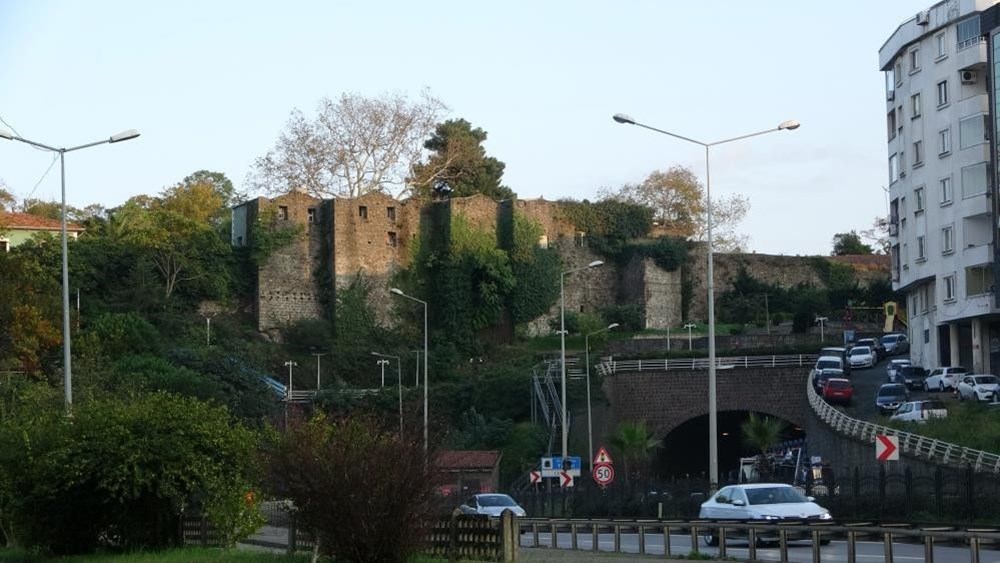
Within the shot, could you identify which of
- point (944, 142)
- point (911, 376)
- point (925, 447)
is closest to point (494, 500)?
point (925, 447)

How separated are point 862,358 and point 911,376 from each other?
8.63 m

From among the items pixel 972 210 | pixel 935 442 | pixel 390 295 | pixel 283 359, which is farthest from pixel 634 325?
pixel 935 442

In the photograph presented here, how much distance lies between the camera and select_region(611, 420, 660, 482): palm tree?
219 ft

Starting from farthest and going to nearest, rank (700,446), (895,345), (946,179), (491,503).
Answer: (895,345), (700,446), (946,179), (491,503)

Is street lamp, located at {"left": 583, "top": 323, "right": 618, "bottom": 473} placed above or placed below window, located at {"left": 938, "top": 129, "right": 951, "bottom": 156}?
below

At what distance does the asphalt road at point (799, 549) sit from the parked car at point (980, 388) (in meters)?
25.8

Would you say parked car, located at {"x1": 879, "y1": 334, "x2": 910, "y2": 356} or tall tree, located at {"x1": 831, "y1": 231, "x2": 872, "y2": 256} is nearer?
→ parked car, located at {"x1": 879, "y1": 334, "x2": 910, "y2": 356}

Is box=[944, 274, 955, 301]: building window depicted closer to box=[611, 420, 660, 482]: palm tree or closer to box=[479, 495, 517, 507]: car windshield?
box=[611, 420, 660, 482]: palm tree

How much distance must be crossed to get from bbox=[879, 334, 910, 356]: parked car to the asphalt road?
46707 mm

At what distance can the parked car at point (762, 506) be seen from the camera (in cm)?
3089

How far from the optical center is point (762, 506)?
3180 cm

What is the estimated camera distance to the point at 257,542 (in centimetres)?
3503

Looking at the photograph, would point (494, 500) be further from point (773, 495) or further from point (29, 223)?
point (29, 223)

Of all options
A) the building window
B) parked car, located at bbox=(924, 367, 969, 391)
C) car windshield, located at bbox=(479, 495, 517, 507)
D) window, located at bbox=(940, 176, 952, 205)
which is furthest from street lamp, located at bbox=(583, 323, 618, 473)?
car windshield, located at bbox=(479, 495, 517, 507)
